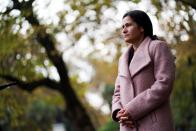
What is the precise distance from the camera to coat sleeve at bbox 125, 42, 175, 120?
472 cm

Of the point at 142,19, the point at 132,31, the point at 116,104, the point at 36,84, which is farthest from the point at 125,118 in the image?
the point at 36,84

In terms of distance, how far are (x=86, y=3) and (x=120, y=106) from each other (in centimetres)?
490

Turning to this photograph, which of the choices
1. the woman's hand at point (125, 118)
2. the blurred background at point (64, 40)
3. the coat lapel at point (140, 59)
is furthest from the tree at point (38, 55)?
the woman's hand at point (125, 118)

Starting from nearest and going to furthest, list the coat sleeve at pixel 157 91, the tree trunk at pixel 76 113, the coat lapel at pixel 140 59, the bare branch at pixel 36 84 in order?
the coat sleeve at pixel 157 91
the coat lapel at pixel 140 59
the bare branch at pixel 36 84
the tree trunk at pixel 76 113

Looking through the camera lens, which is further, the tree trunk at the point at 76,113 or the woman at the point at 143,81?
the tree trunk at the point at 76,113

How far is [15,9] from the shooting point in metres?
7.08

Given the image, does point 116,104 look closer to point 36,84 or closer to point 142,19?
point 142,19

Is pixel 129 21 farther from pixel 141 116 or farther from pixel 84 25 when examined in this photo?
pixel 84 25

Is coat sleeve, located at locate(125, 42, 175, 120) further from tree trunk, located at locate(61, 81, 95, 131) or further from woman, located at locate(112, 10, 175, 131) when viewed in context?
tree trunk, located at locate(61, 81, 95, 131)

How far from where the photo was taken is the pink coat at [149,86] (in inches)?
187

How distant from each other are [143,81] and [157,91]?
0.60ft

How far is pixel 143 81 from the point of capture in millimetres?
4840

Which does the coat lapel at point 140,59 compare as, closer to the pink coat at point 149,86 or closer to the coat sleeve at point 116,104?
the pink coat at point 149,86

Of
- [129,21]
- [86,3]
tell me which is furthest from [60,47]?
[129,21]
